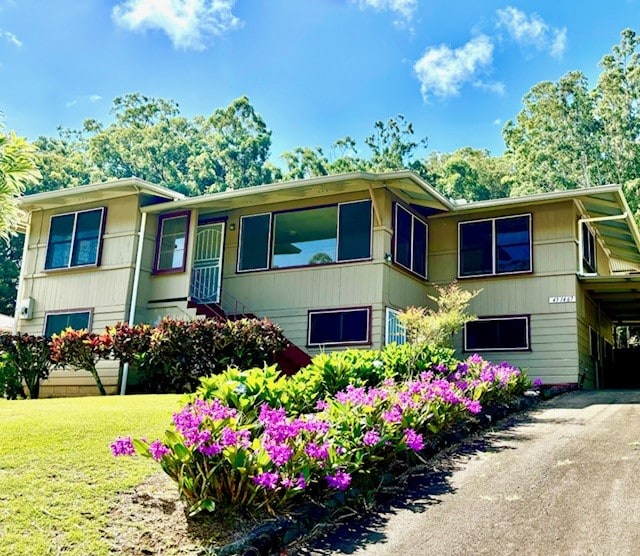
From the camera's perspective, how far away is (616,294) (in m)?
16.5

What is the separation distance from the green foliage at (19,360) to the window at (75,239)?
252cm

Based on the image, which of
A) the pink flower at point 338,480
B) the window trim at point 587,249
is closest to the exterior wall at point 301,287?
the window trim at point 587,249

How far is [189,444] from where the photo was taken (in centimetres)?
439

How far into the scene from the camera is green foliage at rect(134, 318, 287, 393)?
1216cm

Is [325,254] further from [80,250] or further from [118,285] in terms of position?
[80,250]

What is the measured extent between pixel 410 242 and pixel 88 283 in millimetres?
7649

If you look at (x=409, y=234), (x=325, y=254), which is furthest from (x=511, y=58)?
(x=325, y=254)

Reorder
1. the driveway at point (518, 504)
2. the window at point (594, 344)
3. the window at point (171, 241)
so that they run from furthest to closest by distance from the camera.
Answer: the window at point (594, 344), the window at point (171, 241), the driveway at point (518, 504)

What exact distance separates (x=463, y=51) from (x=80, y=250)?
1746 centimetres

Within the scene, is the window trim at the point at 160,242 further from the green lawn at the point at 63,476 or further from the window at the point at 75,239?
the green lawn at the point at 63,476

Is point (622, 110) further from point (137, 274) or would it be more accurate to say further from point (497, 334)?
point (137, 274)

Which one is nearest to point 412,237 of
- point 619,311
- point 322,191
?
point 322,191

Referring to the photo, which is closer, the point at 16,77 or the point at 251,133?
the point at 16,77

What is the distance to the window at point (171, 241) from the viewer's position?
15.0 m
